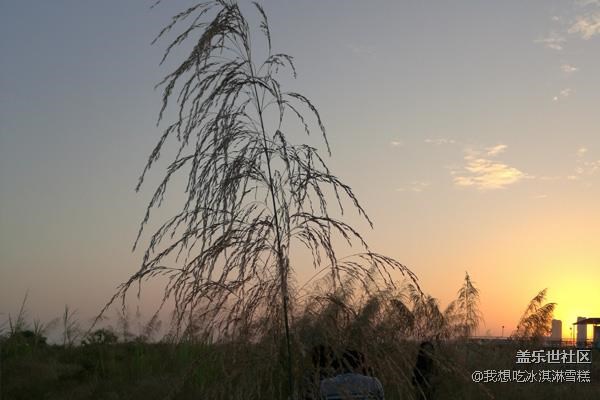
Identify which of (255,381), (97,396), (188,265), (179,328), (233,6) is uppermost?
(233,6)

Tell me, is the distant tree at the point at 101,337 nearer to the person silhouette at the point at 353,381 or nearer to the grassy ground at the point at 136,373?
the grassy ground at the point at 136,373

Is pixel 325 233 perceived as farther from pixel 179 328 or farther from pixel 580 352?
pixel 580 352

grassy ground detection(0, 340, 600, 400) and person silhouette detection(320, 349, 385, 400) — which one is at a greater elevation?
person silhouette detection(320, 349, 385, 400)

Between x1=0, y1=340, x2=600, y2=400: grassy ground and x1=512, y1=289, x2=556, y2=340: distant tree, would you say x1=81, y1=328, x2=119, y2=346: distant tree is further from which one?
x1=512, y1=289, x2=556, y2=340: distant tree

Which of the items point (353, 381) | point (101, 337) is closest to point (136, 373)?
point (101, 337)

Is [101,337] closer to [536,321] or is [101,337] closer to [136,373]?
[136,373]

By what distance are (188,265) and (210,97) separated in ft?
2.98

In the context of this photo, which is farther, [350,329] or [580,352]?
[580,352]

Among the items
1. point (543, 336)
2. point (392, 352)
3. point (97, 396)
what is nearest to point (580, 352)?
point (543, 336)

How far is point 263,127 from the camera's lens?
353cm

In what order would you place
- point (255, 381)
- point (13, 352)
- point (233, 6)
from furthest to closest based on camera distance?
1. point (13, 352)
2. point (233, 6)
3. point (255, 381)

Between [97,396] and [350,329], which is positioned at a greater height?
[350,329]

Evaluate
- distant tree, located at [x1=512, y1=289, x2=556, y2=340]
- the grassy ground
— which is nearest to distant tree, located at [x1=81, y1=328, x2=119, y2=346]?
the grassy ground

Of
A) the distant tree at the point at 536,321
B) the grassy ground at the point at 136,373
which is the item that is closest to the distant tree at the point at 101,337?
the grassy ground at the point at 136,373
